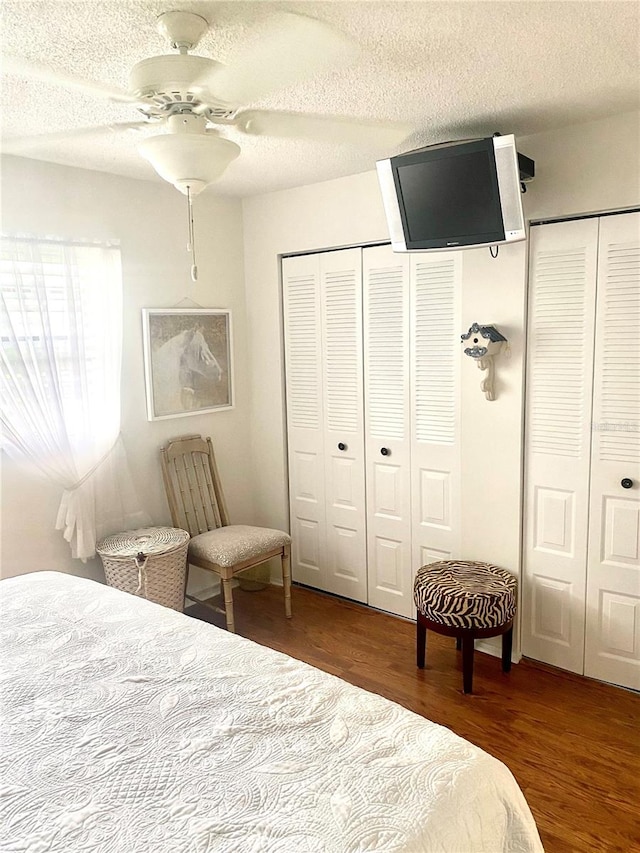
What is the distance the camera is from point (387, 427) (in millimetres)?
3672

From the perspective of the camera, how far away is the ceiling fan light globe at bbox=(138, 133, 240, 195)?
1915 mm

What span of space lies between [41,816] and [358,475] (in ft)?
8.88

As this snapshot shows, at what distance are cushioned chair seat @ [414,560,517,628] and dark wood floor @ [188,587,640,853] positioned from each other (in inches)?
13.3

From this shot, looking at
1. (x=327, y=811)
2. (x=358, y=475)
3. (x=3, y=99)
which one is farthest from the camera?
(x=358, y=475)

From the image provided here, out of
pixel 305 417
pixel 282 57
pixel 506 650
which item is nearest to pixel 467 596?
pixel 506 650

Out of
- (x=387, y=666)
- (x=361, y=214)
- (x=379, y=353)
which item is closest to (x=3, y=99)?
(x=361, y=214)

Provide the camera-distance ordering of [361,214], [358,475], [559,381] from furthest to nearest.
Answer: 1. [358,475]
2. [361,214]
3. [559,381]

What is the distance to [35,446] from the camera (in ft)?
10.2

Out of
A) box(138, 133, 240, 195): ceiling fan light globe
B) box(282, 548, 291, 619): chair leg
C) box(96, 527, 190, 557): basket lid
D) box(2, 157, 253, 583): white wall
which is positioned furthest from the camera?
box(282, 548, 291, 619): chair leg

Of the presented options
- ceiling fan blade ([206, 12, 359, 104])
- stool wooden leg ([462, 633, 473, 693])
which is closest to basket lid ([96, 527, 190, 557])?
stool wooden leg ([462, 633, 473, 693])

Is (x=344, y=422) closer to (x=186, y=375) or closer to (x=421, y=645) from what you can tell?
(x=186, y=375)

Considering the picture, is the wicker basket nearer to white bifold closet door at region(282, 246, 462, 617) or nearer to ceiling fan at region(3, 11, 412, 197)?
white bifold closet door at region(282, 246, 462, 617)

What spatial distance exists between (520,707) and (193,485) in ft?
6.89

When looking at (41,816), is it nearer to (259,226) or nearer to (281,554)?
(281,554)
